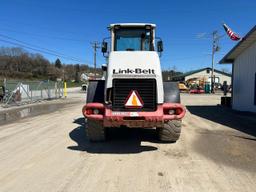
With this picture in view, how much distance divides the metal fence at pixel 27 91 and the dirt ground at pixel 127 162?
511 inches

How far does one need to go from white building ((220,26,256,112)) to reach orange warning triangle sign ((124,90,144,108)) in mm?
10342

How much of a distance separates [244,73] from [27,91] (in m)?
17.4

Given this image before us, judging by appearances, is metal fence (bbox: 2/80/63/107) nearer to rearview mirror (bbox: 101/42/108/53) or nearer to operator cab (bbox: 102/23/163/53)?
rearview mirror (bbox: 101/42/108/53)

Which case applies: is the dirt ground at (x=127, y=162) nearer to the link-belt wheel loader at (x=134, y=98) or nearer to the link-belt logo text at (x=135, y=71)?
the link-belt wheel loader at (x=134, y=98)

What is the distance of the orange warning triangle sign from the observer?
22.4ft

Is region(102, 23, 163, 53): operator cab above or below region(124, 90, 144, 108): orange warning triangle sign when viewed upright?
above

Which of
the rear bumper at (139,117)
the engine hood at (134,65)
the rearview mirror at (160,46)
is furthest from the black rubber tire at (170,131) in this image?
the rearview mirror at (160,46)

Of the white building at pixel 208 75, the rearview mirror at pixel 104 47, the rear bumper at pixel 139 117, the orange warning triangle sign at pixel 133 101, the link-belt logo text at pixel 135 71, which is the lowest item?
the rear bumper at pixel 139 117

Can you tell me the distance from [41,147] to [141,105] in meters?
3.03

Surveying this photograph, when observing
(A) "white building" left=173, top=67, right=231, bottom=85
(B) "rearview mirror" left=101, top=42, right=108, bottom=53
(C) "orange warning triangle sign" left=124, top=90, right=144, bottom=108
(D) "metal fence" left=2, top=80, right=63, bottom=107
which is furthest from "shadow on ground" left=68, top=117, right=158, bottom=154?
(A) "white building" left=173, top=67, right=231, bottom=85

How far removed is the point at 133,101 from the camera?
6.82 m

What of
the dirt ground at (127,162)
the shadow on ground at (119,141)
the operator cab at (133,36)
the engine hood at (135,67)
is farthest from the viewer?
the operator cab at (133,36)

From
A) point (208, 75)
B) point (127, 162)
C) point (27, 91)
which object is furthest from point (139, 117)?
point (208, 75)

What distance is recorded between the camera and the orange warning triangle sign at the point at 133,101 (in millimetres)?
6824
